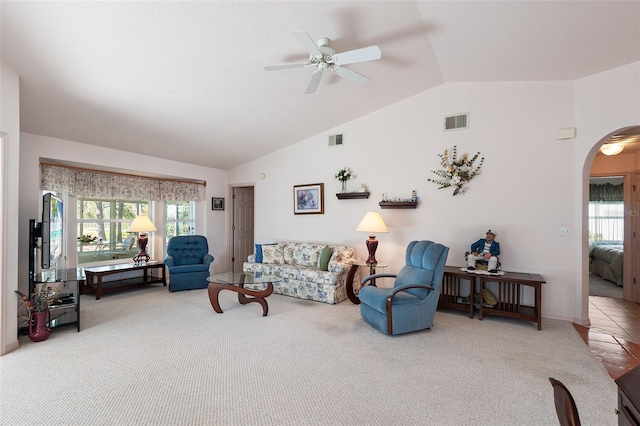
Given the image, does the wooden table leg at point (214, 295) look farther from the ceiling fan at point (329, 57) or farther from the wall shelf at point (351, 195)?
the ceiling fan at point (329, 57)

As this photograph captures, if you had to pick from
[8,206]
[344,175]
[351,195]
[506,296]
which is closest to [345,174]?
[344,175]

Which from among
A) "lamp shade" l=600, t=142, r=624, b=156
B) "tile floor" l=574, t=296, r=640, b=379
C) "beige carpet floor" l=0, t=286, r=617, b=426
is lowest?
"tile floor" l=574, t=296, r=640, b=379

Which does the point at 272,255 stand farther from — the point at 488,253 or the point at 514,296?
the point at 514,296

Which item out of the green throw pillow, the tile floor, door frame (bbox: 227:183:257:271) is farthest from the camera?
door frame (bbox: 227:183:257:271)

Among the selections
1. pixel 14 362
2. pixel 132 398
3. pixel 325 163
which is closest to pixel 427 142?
pixel 325 163

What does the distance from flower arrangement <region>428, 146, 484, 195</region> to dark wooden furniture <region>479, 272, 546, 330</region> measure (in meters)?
1.25

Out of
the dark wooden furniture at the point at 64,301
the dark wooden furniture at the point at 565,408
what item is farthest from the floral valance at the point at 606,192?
the dark wooden furniture at the point at 64,301

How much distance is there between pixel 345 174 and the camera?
5.15 meters

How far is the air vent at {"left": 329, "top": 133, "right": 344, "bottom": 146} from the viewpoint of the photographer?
5.28 meters

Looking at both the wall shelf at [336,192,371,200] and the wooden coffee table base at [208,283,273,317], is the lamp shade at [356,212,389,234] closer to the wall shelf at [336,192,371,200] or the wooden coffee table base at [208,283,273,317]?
the wall shelf at [336,192,371,200]

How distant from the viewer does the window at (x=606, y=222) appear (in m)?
7.71

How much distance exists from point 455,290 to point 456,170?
1.65 meters

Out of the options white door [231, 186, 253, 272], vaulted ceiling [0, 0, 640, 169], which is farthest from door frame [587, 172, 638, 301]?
white door [231, 186, 253, 272]

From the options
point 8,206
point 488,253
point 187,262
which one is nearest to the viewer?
point 8,206
